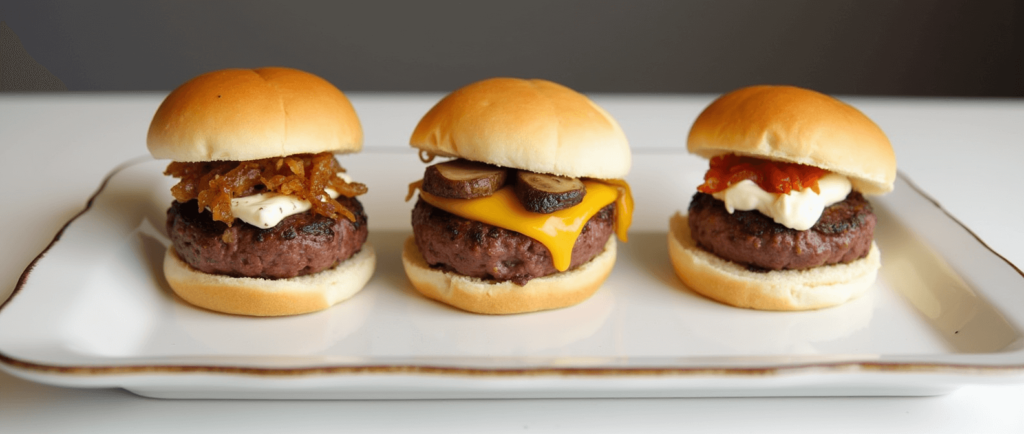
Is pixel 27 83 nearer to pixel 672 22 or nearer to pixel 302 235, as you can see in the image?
pixel 302 235

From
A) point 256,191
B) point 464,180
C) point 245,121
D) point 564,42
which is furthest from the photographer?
point 564,42

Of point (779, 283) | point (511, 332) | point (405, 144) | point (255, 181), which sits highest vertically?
point (255, 181)

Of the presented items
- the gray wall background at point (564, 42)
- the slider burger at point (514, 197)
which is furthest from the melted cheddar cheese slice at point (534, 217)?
the gray wall background at point (564, 42)

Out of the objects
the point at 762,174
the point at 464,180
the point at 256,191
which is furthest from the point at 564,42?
the point at 256,191

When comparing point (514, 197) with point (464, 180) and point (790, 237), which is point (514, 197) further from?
point (790, 237)

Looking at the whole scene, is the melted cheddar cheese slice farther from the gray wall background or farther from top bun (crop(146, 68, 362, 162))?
the gray wall background
